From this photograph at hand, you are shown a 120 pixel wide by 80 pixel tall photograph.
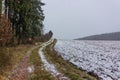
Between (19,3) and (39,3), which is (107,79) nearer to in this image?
(19,3)

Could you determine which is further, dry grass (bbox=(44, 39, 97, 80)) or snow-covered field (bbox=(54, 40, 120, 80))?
snow-covered field (bbox=(54, 40, 120, 80))

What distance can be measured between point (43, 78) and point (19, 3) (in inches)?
1676

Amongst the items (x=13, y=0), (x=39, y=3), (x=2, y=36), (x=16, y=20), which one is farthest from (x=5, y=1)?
(x=39, y=3)

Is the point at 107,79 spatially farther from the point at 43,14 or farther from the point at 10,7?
the point at 43,14

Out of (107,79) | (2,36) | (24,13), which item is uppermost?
(24,13)

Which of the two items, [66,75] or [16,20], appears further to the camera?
[16,20]

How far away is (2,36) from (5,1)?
15.7 metres

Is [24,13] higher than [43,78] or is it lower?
higher

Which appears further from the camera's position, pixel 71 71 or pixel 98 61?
pixel 98 61

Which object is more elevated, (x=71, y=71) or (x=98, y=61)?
(x=71, y=71)

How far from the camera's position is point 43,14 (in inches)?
Answer: 3728

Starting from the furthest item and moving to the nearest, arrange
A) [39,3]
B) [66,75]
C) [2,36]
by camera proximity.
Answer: [39,3], [2,36], [66,75]

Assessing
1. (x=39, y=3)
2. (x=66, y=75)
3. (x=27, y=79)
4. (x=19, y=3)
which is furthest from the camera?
(x=39, y=3)

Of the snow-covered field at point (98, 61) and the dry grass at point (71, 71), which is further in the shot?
the snow-covered field at point (98, 61)
